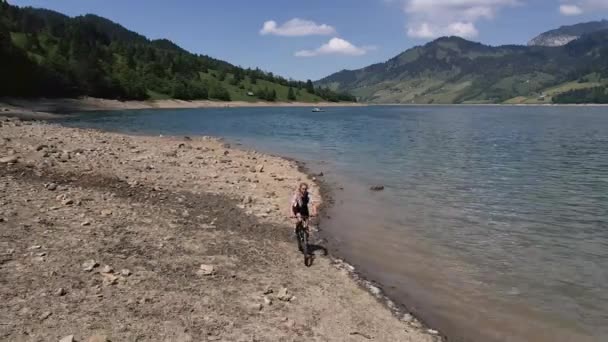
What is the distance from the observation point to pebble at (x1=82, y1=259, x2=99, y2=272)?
10805 mm

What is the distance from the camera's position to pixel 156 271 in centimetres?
1145

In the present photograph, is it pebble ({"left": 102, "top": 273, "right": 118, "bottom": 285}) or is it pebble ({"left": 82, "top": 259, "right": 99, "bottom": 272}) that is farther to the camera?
pebble ({"left": 82, "top": 259, "right": 99, "bottom": 272})

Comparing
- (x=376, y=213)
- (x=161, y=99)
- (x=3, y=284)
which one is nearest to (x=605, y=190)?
(x=376, y=213)

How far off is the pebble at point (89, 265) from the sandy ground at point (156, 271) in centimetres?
3

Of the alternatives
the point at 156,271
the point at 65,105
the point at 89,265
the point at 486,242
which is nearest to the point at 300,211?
the point at 156,271

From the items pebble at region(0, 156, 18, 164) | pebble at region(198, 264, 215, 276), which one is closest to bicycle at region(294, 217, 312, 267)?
pebble at region(198, 264, 215, 276)

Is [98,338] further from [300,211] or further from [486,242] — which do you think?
[486,242]

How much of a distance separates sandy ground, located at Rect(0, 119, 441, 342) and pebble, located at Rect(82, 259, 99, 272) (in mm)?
34

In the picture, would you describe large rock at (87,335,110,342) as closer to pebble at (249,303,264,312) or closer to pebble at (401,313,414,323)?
pebble at (249,303,264,312)

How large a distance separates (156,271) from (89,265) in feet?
4.89

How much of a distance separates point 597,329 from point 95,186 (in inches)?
664

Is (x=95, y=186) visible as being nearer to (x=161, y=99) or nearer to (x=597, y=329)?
(x=597, y=329)

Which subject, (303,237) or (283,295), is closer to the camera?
(283,295)

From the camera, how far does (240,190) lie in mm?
22844
